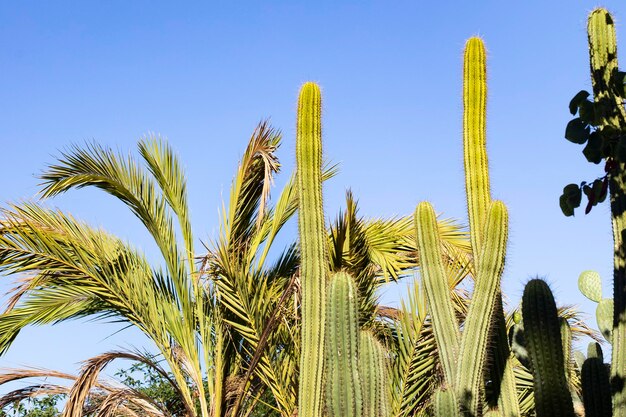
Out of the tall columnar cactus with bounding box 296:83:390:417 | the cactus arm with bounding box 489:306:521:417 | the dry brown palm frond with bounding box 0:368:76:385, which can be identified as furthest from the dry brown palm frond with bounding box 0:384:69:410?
the cactus arm with bounding box 489:306:521:417

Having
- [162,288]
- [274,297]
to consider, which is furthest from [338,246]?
[162,288]

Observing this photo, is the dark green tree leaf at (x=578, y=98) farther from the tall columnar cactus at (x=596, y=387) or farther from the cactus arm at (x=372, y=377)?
the cactus arm at (x=372, y=377)

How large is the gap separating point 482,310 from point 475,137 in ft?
4.60

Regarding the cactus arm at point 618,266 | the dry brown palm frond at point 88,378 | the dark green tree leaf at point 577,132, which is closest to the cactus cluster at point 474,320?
the cactus arm at point 618,266

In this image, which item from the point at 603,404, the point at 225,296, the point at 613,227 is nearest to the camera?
the point at 613,227

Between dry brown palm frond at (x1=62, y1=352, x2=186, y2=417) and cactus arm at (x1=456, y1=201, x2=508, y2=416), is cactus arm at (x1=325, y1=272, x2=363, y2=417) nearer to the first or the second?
cactus arm at (x1=456, y1=201, x2=508, y2=416)

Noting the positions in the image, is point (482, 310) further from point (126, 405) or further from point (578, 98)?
point (126, 405)

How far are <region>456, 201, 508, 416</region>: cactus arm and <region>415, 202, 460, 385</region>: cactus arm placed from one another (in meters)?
0.16

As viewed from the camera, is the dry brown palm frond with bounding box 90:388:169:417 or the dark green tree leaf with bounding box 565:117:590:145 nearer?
the dark green tree leaf with bounding box 565:117:590:145

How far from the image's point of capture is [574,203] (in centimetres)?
321

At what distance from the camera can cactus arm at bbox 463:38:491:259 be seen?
234 inches

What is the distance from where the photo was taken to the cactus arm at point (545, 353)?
4.91 meters

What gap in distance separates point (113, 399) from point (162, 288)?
1.30m

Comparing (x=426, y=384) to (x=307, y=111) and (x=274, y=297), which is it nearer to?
(x=274, y=297)
